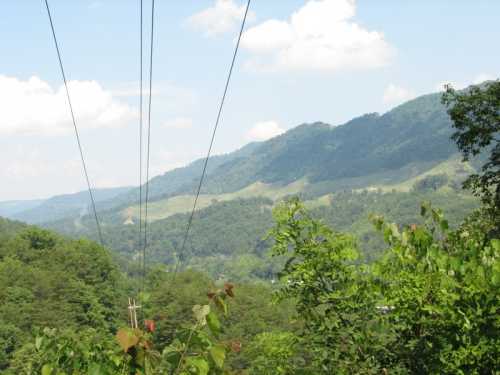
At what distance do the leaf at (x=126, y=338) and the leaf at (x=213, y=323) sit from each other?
1.22ft

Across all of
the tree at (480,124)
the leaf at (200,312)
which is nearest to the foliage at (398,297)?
the leaf at (200,312)

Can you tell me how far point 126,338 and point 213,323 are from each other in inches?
17.7

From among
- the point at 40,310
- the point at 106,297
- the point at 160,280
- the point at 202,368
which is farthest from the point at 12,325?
the point at 202,368

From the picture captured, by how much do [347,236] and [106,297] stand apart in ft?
351

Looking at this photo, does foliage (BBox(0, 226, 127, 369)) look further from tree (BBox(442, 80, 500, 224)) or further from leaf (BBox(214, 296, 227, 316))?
leaf (BBox(214, 296, 227, 316))

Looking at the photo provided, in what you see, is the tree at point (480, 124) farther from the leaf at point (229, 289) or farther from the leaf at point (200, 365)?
the leaf at point (200, 365)

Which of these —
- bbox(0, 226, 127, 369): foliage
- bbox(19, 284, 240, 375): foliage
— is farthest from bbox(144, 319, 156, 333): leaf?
bbox(0, 226, 127, 369): foliage

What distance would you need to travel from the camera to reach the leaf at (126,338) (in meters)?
3.15

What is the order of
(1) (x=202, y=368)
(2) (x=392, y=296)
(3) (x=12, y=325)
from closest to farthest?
(1) (x=202, y=368) → (2) (x=392, y=296) → (3) (x=12, y=325)

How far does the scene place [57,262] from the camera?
115 metres

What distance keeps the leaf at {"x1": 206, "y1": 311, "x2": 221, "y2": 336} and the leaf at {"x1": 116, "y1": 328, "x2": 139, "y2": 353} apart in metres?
0.37

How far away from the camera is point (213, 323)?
3.35 m

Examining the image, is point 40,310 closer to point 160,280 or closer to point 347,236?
point 160,280

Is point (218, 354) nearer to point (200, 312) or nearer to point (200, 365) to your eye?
point (200, 365)
